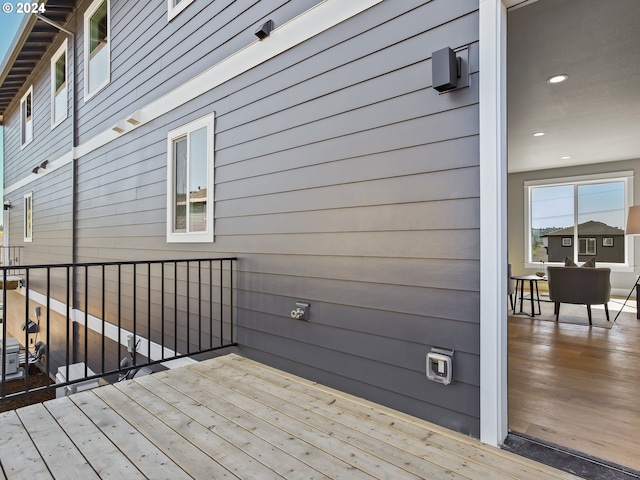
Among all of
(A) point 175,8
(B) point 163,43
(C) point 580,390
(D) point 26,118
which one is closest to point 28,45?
(D) point 26,118

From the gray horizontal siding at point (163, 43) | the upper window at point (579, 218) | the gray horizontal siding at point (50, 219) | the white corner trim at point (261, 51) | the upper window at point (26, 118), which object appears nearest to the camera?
the white corner trim at point (261, 51)

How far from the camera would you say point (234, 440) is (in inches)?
70.5

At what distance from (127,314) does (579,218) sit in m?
8.79

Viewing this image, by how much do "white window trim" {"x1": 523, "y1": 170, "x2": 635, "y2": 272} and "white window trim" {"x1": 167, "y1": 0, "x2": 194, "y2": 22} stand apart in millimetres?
7769

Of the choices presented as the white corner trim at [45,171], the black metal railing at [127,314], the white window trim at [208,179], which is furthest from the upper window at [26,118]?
the white window trim at [208,179]

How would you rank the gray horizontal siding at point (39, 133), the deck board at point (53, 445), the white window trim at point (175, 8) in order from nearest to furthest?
the deck board at point (53, 445) < the white window trim at point (175, 8) < the gray horizontal siding at point (39, 133)

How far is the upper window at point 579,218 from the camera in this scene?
24.3ft

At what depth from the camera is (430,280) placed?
201 cm

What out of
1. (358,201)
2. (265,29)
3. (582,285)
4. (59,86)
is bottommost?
(582,285)

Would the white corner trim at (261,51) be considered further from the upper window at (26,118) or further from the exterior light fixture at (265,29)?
the upper window at (26,118)

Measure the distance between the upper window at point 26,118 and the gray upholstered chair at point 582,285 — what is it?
10892mm

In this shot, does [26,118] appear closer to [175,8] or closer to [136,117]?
[136,117]

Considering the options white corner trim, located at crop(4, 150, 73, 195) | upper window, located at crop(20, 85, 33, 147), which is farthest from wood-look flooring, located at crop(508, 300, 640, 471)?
upper window, located at crop(20, 85, 33, 147)

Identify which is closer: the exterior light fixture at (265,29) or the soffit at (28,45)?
the exterior light fixture at (265,29)
